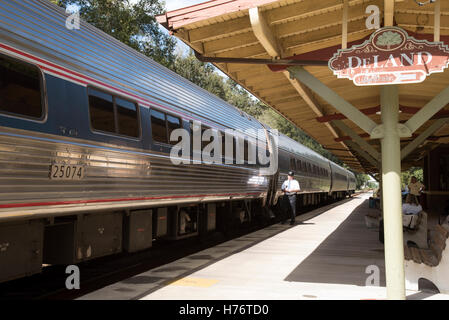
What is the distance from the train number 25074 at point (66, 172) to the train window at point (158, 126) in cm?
192

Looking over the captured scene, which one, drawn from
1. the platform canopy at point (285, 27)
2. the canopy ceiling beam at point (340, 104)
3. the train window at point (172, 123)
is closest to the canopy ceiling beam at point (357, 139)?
the platform canopy at point (285, 27)

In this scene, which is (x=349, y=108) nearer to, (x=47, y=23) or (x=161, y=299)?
(x=161, y=299)

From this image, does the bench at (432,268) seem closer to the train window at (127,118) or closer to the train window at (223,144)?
the train window at (127,118)

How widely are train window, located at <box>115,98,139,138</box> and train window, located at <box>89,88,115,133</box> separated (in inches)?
6.5

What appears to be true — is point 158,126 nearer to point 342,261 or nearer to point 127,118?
point 127,118

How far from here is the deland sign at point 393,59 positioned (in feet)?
13.9

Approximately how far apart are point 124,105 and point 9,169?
228 cm

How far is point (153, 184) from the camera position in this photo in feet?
21.2

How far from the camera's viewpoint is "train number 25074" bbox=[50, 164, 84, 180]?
4.43 metres

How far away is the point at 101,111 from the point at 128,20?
2696cm

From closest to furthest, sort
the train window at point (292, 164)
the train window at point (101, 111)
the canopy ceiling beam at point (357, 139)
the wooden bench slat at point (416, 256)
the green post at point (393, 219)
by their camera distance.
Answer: the green post at point (393, 219) → the train window at point (101, 111) → the wooden bench slat at point (416, 256) → the canopy ceiling beam at point (357, 139) → the train window at point (292, 164)

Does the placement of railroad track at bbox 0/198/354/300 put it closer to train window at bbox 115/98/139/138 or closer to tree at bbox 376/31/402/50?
train window at bbox 115/98/139/138
